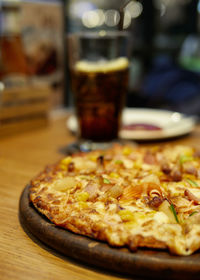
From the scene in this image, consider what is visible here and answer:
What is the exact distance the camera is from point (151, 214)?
83 cm

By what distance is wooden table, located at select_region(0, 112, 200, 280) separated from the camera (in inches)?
29.6

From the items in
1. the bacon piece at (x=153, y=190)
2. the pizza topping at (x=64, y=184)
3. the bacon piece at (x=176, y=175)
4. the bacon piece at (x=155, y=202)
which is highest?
the bacon piece at (x=155, y=202)

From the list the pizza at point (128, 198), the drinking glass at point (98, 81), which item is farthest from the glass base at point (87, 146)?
the pizza at point (128, 198)

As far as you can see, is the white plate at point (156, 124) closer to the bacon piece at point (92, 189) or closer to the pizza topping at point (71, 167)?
the pizza topping at point (71, 167)

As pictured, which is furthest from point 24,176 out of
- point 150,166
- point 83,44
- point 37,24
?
point 37,24

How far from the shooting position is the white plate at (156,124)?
1759 mm

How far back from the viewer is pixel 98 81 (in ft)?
5.19

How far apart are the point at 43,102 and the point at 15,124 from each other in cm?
23

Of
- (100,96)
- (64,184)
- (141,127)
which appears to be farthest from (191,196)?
(141,127)

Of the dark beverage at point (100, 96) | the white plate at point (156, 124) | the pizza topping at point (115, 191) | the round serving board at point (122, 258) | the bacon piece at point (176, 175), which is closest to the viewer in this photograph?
the round serving board at point (122, 258)

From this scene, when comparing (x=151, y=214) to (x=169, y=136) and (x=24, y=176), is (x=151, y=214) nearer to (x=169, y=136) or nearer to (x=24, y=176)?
(x=24, y=176)

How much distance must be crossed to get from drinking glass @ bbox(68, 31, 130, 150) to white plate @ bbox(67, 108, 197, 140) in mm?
124

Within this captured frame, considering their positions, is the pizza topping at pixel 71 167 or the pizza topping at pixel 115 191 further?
the pizza topping at pixel 71 167

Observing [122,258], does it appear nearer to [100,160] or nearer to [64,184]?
[64,184]
